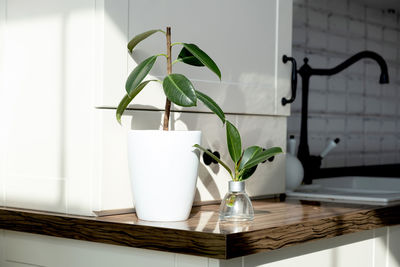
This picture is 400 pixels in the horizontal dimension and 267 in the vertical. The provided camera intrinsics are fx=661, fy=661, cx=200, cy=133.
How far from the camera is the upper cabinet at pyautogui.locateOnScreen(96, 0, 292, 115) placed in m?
1.49

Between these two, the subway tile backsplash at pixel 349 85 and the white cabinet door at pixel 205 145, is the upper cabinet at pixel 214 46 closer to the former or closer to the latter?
the white cabinet door at pixel 205 145

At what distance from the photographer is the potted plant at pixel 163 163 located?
1.39 metres

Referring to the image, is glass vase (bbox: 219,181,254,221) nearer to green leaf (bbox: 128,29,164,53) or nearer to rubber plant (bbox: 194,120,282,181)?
rubber plant (bbox: 194,120,282,181)

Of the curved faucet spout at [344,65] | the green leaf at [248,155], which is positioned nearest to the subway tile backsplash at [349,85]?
the curved faucet spout at [344,65]

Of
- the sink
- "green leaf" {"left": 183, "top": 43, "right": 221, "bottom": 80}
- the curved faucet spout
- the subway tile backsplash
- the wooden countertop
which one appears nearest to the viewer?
the wooden countertop

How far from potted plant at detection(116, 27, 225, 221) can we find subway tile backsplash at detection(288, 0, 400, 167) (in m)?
1.31

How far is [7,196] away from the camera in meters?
1.65

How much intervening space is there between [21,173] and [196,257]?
1.86 feet

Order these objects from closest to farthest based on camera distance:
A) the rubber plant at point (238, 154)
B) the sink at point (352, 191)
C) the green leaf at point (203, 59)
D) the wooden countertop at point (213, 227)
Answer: the wooden countertop at point (213, 227)
the green leaf at point (203, 59)
the rubber plant at point (238, 154)
the sink at point (352, 191)

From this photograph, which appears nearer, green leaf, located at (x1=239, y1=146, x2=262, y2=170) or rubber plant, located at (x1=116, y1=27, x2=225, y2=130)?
rubber plant, located at (x1=116, y1=27, x2=225, y2=130)

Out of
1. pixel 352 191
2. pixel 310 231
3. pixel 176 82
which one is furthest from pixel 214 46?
pixel 352 191

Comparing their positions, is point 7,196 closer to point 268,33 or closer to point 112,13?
point 112,13

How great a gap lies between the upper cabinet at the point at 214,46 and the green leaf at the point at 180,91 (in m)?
0.21

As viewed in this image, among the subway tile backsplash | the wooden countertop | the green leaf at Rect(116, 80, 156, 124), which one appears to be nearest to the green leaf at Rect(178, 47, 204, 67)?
the green leaf at Rect(116, 80, 156, 124)
